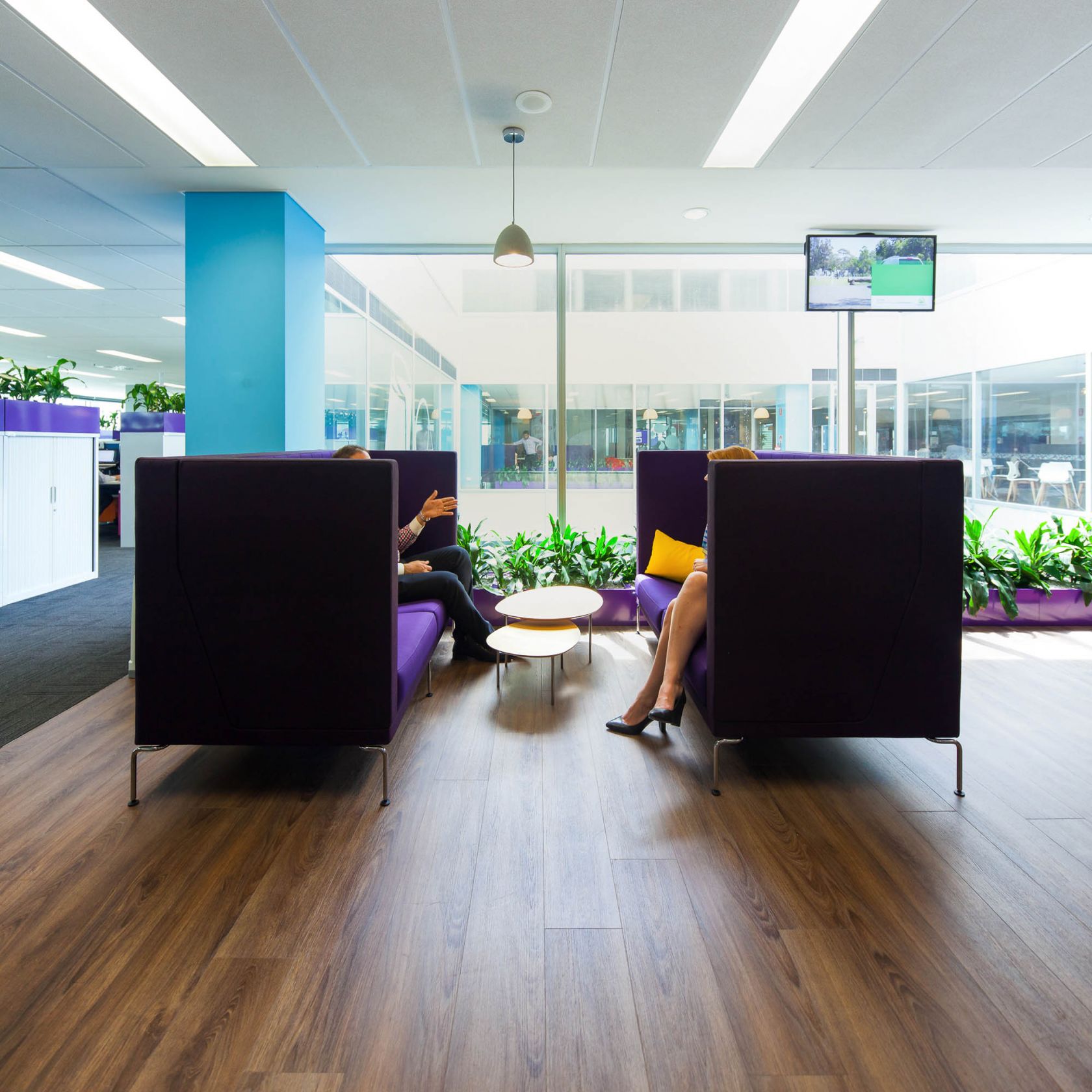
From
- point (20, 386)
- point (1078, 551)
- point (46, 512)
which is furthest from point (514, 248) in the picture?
point (20, 386)

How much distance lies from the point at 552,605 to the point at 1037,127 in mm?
3145

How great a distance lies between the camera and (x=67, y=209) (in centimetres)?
435

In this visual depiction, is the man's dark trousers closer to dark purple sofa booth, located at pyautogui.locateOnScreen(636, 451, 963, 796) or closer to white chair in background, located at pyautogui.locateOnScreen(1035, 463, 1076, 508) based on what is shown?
dark purple sofa booth, located at pyautogui.locateOnScreen(636, 451, 963, 796)

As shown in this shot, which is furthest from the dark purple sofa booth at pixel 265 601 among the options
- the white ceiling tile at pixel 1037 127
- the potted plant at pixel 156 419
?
the potted plant at pixel 156 419

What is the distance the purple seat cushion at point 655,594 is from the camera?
3.12 m

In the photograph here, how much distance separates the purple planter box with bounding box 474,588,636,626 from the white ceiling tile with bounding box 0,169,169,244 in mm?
3234

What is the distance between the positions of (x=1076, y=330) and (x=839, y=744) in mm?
4331

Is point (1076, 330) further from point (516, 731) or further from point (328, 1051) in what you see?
point (328, 1051)

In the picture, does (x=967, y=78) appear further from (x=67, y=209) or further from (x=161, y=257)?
(x=161, y=257)

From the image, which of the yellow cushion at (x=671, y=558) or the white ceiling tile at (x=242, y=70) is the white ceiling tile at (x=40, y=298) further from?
the yellow cushion at (x=671, y=558)

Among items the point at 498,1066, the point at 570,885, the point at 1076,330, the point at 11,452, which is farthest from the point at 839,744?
the point at 11,452

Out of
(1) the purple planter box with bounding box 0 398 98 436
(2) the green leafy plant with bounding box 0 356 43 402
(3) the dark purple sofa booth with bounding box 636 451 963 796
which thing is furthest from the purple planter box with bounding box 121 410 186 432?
(3) the dark purple sofa booth with bounding box 636 451 963 796

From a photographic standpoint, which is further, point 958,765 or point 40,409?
point 40,409

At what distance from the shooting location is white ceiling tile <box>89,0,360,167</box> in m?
2.51
